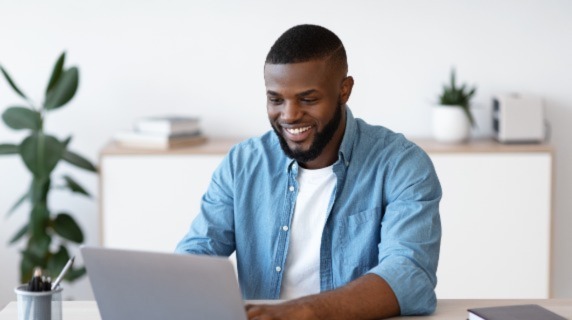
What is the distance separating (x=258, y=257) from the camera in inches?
96.0

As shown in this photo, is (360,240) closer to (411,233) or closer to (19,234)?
(411,233)

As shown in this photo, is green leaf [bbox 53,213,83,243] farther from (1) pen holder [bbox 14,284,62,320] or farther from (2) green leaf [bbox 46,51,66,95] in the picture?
(1) pen holder [bbox 14,284,62,320]

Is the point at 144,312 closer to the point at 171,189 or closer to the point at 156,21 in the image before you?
the point at 171,189

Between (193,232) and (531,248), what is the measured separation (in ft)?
6.39

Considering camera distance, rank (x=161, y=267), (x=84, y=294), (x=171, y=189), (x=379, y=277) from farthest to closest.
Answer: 1. (x=84, y=294)
2. (x=171, y=189)
3. (x=379, y=277)
4. (x=161, y=267)

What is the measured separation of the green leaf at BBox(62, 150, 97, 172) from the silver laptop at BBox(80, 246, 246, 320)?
2078 millimetres

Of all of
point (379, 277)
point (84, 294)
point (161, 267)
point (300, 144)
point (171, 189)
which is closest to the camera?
point (161, 267)

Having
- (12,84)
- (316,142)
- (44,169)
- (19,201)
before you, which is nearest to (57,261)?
(19,201)

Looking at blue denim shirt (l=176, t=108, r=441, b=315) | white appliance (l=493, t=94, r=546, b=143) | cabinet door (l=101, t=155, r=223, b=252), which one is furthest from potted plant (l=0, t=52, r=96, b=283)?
white appliance (l=493, t=94, r=546, b=143)

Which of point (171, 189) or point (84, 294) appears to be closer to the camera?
point (171, 189)

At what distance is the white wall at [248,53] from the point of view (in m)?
4.12

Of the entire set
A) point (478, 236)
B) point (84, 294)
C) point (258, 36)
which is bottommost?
point (84, 294)

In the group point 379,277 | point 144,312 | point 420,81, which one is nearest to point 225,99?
point 420,81

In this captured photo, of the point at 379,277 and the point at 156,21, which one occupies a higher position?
the point at 156,21
